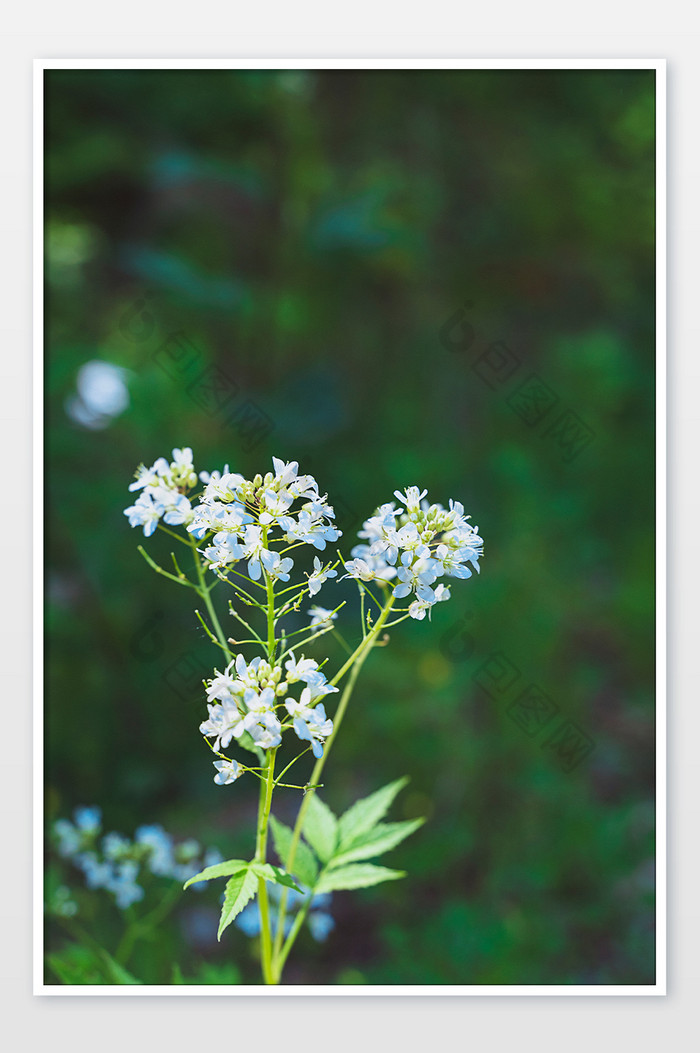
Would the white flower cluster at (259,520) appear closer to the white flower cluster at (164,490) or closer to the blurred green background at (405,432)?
the white flower cluster at (164,490)

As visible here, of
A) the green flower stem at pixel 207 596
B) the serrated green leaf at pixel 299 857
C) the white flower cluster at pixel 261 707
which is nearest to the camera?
the white flower cluster at pixel 261 707

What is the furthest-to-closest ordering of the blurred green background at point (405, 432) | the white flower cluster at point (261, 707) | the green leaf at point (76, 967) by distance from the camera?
the blurred green background at point (405, 432)
the green leaf at point (76, 967)
the white flower cluster at point (261, 707)

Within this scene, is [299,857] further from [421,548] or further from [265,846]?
[421,548]

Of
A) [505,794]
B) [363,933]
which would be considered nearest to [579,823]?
[505,794]

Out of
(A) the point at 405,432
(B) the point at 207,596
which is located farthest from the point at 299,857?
(A) the point at 405,432

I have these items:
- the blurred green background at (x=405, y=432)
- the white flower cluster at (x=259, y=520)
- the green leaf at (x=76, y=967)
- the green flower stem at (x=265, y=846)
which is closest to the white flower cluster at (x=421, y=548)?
the white flower cluster at (x=259, y=520)
